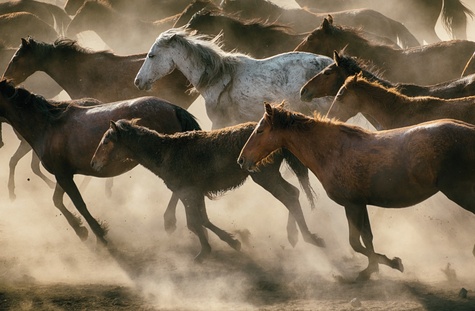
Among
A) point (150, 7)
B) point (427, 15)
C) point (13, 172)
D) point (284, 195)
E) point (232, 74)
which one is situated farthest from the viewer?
point (150, 7)

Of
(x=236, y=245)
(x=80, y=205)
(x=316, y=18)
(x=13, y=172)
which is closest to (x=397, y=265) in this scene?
(x=236, y=245)

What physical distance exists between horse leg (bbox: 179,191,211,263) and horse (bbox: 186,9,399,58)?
4.11 metres

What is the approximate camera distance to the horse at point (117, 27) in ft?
50.7

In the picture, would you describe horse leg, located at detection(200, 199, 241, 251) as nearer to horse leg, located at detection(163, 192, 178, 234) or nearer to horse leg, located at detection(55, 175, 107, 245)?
horse leg, located at detection(163, 192, 178, 234)

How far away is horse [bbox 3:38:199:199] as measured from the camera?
12047mm

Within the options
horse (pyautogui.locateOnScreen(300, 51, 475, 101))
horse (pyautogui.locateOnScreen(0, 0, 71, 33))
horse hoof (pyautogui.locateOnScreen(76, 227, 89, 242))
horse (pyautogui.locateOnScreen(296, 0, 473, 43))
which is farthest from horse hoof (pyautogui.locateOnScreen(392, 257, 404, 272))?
horse (pyautogui.locateOnScreen(0, 0, 71, 33))

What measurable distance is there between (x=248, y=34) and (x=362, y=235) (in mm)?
5526

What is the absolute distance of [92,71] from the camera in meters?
12.1

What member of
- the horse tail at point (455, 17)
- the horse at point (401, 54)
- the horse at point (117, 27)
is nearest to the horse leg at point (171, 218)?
the horse at point (401, 54)

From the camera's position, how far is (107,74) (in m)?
12.1

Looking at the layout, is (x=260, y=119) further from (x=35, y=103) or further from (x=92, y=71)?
(x=92, y=71)

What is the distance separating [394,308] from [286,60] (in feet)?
13.7

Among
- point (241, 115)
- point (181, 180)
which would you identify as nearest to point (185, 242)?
point (181, 180)

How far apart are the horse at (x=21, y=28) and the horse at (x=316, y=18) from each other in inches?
129
